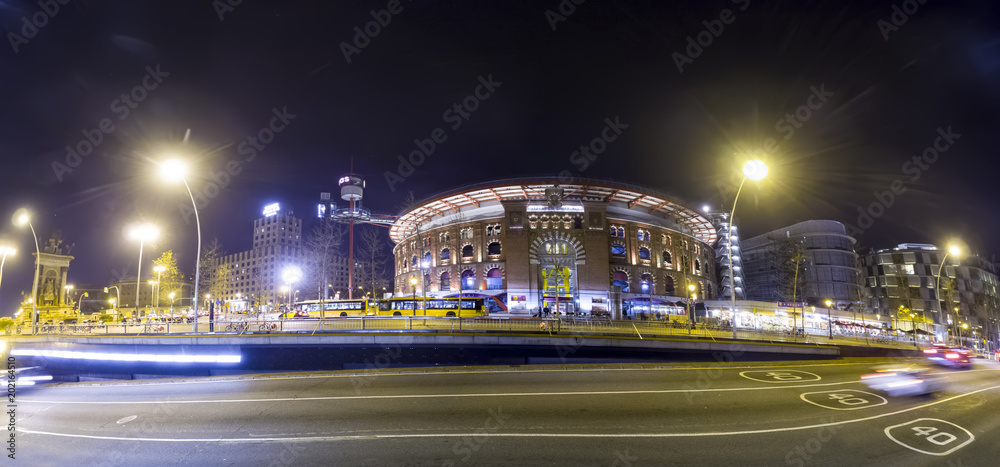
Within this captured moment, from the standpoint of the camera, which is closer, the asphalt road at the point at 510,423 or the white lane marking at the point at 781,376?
the asphalt road at the point at 510,423

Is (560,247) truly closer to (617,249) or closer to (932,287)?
(617,249)

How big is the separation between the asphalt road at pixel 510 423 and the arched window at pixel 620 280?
43430 millimetres

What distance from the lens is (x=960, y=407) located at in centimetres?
1204

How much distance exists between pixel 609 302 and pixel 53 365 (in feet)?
172

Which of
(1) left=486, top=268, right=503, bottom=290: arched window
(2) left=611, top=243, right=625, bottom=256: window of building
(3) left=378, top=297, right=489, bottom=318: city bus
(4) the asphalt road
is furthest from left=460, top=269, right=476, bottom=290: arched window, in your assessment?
(4) the asphalt road

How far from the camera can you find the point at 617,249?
6109 centimetres

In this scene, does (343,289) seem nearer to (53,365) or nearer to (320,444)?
(53,365)

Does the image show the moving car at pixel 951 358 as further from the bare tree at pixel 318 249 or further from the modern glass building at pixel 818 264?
the bare tree at pixel 318 249

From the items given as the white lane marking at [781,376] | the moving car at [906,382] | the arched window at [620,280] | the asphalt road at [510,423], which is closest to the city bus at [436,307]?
the arched window at [620,280]

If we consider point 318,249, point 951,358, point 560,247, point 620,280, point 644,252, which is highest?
point 318,249

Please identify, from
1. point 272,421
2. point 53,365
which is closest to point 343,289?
point 53,365

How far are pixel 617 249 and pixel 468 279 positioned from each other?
2219 centimetres

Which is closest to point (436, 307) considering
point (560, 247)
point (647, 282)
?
point (560, 247)

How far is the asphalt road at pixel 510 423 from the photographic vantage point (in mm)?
8086
